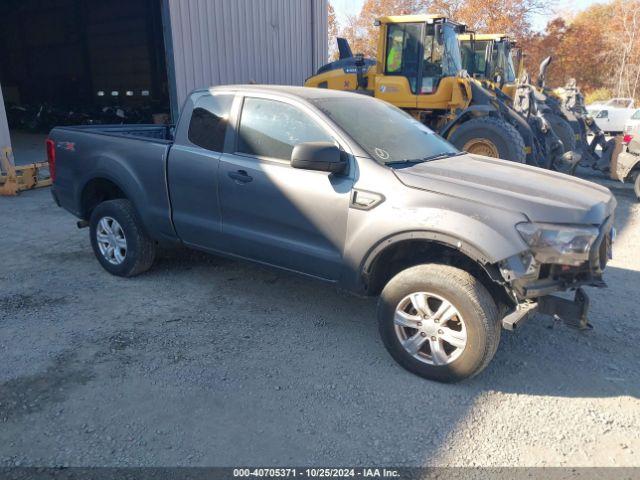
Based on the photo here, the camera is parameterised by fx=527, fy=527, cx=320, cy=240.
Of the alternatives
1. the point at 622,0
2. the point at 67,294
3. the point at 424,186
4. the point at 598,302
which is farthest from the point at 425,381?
the point at 622,0

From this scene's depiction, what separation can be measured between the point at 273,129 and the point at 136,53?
16613 mm

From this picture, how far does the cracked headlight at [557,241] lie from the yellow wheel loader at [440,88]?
230 inches

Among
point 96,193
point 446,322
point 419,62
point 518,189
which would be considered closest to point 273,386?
point 446,322

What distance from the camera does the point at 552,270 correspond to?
3.18 metres

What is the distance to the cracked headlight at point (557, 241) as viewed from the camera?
3.07 metres

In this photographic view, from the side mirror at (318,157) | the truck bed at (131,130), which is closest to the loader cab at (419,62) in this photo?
the truck bed at (131,130)

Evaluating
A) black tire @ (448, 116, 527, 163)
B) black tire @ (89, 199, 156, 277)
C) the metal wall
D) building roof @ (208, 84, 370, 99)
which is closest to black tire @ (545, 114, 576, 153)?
black tire @ (448, 116, 527, 163)

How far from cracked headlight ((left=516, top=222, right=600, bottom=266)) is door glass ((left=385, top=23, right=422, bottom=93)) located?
24.8 ft

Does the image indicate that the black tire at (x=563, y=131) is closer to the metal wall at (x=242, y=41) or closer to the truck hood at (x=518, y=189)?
the metal wall at (x=242, y=41)

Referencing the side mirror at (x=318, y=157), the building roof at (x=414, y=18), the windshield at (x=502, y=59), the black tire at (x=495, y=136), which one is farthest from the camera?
the windshield at (x=502, y=59)

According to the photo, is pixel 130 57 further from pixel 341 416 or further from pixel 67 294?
pixel 341 416

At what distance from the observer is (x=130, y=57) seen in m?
18.6

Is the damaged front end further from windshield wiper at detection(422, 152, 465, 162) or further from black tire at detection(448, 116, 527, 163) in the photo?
black tire at detection(448, 116, 527, 163)

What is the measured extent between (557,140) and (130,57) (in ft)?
49.1
